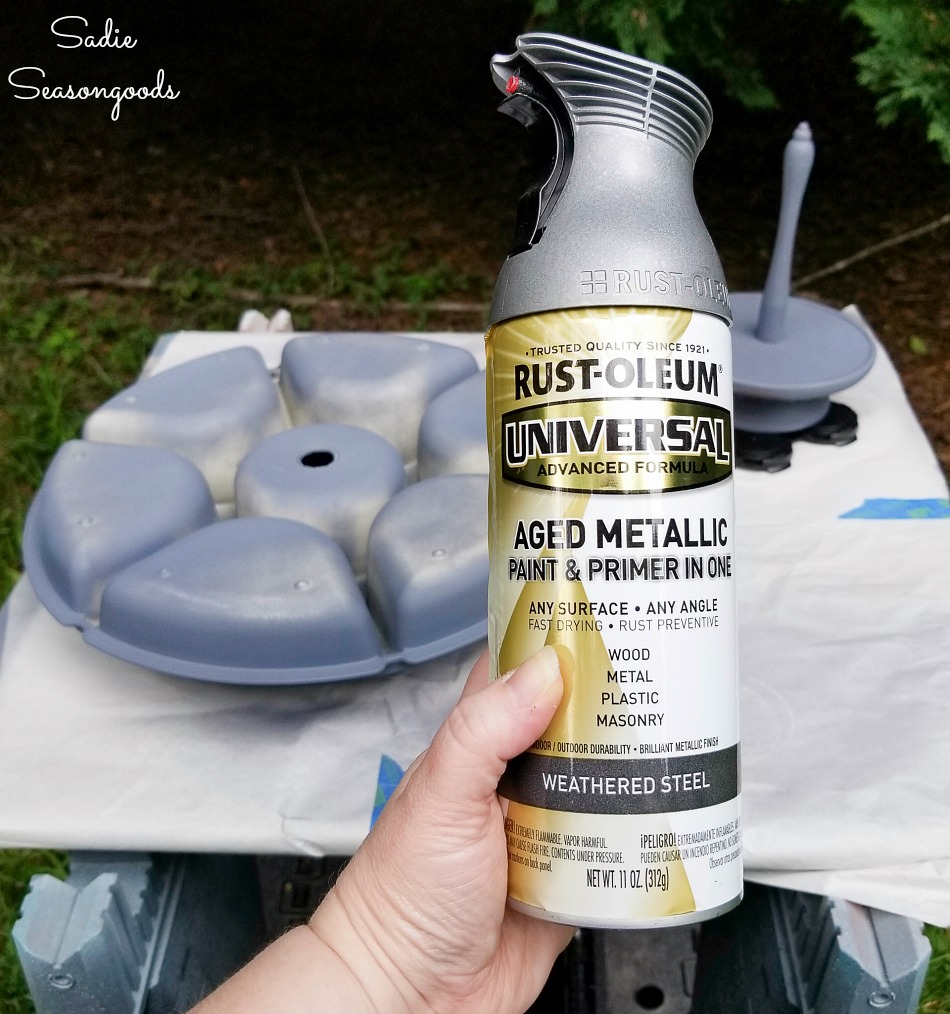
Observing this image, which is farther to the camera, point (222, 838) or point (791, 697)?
point (791, 697)

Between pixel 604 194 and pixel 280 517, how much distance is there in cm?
78

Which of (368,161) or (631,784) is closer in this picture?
(631,784)

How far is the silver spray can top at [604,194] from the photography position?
0.69m

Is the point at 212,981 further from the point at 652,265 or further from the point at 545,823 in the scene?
the point at 652,265

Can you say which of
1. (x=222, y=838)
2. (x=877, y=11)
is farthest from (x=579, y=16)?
(x=222, y=838)

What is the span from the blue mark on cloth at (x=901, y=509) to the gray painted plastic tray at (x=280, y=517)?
2.10 feet

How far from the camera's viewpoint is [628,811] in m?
0.69

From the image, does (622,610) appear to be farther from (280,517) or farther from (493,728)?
(280,517)

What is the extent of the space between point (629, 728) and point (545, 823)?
0.09 m

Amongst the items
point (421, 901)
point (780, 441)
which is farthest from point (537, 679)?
point (780, 441)

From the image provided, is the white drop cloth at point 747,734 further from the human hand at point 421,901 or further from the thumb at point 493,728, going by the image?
the thumb at point 493,728

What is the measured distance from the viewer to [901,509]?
157 cm

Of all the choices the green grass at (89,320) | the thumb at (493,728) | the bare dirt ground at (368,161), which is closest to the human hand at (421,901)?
the thumb at (493,728)

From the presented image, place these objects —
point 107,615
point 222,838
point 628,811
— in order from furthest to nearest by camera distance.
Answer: point 107,615, point 222,838, point 628,811
